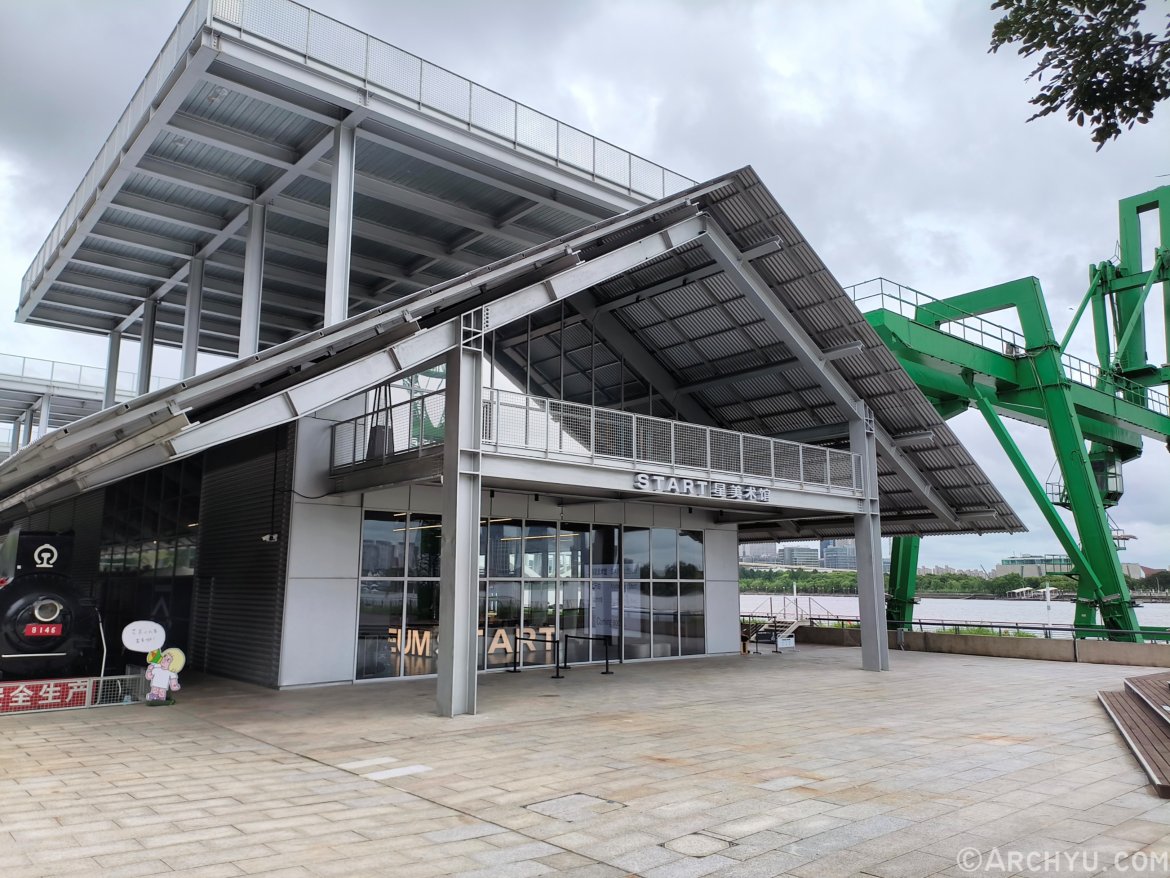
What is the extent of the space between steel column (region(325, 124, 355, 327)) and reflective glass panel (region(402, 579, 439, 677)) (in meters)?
5.85

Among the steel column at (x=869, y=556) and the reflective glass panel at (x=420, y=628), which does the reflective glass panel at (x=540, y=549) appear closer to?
the reflective glass panel at (x=420, y=628)

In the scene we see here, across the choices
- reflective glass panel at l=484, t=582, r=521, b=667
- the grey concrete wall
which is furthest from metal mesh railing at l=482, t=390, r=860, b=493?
the grey concrete wall

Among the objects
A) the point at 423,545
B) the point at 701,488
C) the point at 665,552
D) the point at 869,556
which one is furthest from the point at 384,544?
the point at 869,556

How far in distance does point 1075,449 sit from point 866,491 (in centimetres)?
1027

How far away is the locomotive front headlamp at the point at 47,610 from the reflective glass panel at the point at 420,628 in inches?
240

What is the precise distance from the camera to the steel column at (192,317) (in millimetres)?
19266

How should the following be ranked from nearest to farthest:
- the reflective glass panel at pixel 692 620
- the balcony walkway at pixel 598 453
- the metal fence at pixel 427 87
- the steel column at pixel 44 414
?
the metal fence at pixel 427 87, the balcony walkway at pixel 598 453, the reflective glass panel at pixel 692 620, the steel column at pixel 44 414

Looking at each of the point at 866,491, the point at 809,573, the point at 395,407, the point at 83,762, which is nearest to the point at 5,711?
the point at 83,762

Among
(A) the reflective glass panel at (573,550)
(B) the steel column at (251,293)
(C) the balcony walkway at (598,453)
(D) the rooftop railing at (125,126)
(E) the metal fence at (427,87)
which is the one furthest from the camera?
(A) the reflective glass panel at (573,550)

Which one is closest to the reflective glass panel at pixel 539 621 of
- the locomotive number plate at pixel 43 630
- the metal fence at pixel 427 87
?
the locomotive number plate at pixel 43 630

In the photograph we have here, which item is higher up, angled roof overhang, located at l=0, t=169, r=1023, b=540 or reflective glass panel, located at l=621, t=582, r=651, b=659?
angled roof overhang, located at l=0, t=169, r=1023, b=540

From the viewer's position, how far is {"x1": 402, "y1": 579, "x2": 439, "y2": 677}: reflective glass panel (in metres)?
16.8

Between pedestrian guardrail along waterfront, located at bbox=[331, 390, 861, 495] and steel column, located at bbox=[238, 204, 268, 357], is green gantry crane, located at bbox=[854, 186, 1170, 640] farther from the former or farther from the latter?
steel column, located at bbox=[238, 204, 268, 357]

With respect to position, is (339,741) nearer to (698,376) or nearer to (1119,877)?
(1119,877)
